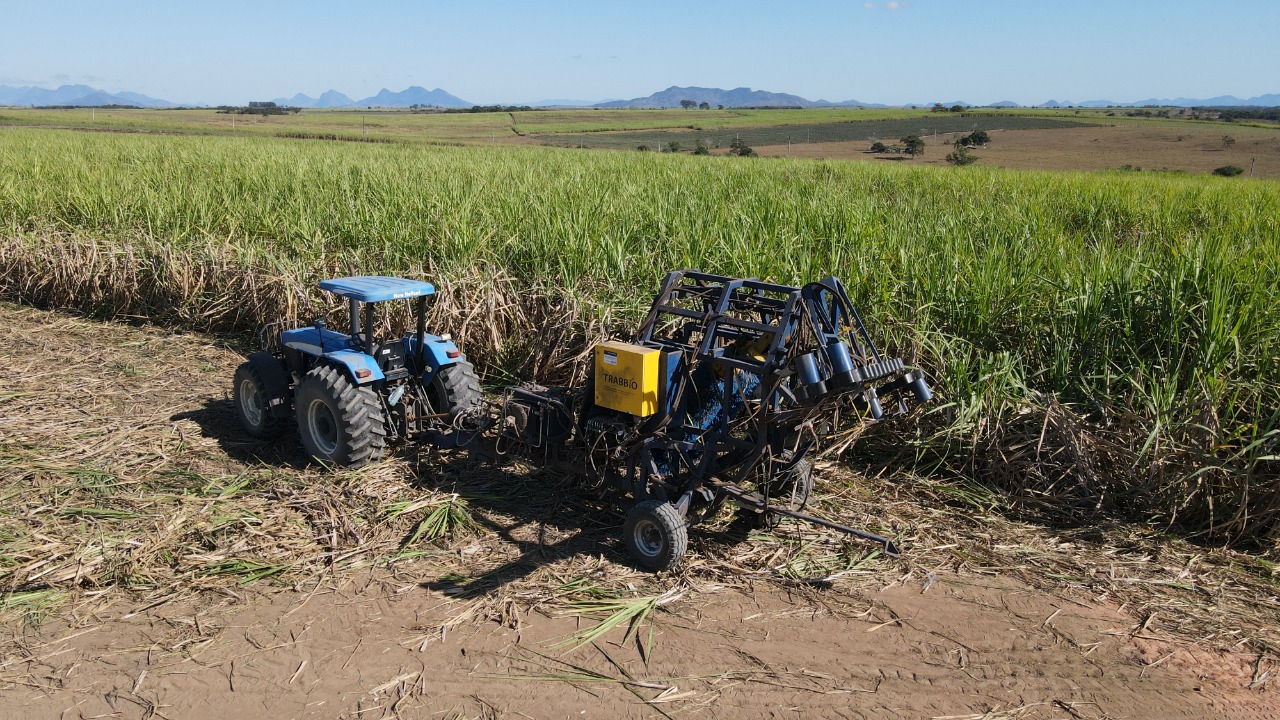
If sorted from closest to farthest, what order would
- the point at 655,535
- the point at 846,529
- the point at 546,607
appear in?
the point at 546,607, the point at 846,529, the point at 655,535

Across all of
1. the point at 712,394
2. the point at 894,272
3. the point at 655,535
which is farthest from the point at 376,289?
the point at 894,272

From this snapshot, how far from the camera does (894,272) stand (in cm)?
646

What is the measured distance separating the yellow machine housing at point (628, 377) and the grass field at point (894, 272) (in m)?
1.87

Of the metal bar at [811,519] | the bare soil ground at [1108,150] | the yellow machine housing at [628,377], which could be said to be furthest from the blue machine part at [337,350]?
the bare soil ground at [1108,150]

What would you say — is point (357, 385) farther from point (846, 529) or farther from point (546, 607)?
point (846, 529)

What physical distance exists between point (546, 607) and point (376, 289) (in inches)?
90.9

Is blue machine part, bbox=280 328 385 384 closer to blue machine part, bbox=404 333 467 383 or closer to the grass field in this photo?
blue machine part, bbox=404 333 467 383

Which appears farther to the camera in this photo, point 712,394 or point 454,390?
point 454,390

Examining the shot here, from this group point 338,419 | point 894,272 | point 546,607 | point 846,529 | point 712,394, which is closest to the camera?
point 546,607

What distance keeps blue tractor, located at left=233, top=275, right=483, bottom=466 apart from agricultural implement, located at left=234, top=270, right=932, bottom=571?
0.01 metres

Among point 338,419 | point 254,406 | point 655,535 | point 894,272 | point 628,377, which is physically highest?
point 894,272

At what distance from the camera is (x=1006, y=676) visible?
3303mm

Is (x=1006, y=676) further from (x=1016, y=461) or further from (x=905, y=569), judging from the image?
(x=1016, y=461)

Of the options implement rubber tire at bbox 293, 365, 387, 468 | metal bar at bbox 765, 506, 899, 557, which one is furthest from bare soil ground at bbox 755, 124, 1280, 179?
metal bar at bbox 765, 506, 899, 557
